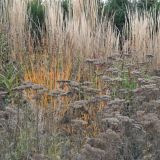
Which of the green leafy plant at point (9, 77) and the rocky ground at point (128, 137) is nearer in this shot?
the rocky ground at point (128, 137)

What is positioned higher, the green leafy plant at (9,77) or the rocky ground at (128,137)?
the green leafy plant at (9,77)

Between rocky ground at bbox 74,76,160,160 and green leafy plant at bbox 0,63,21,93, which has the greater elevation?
green leafy plant at bbox 0,63,21,93

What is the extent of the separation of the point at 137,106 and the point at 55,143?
0.84 m

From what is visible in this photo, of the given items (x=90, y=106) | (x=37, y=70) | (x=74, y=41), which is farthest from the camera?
(x=74, y=41)

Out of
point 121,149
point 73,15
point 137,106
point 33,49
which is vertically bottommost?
A: point 121,149

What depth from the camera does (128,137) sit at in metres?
4.09

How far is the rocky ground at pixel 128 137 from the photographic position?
12.0 ft

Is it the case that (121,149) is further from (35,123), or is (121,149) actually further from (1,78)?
(1,78)

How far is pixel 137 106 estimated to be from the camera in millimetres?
4629

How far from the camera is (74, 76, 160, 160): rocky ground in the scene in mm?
3650

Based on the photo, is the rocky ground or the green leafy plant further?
the green leafy plant

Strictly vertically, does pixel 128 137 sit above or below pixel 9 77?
below

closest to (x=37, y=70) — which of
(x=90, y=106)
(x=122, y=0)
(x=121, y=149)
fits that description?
(x=90, y=106)

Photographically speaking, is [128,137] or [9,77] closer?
[128,137]
